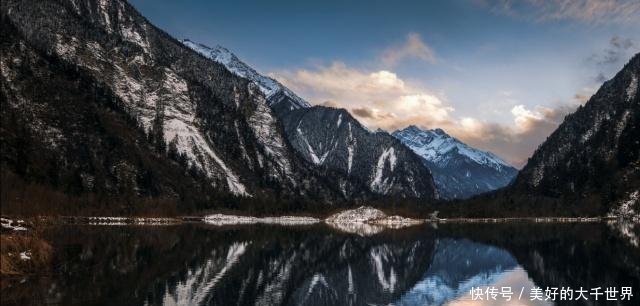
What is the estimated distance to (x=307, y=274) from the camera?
293ft

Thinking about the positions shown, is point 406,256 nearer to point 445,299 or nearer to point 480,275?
point 480,275

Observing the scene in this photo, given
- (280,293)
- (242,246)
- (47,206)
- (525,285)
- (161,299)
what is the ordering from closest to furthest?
(161,299) → (280,293) → (525,285) → (242,246) → (47,206)

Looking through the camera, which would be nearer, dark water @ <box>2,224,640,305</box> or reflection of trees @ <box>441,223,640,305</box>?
dark water @ <box>2,224,640,305</box>

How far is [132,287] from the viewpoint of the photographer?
2670 inches

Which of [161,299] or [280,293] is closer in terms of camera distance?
[161,299]

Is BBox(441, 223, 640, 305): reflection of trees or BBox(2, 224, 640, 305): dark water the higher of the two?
BBox(441, 223, 640, 305): reflection of trees

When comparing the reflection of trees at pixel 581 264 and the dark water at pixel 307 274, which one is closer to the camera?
the dark water at pixel 307 274

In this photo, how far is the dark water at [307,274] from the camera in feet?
208

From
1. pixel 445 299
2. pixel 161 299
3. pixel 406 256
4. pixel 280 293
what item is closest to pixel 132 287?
pixel 161 299

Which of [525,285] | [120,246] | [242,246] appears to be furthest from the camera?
[242,246]

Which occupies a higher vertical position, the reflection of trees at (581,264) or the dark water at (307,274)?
the reflection of trees at (581,264)

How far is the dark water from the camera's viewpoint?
208 ft

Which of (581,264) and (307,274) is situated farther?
(581,264)

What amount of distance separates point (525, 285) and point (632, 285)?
1201 cm
